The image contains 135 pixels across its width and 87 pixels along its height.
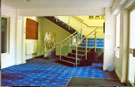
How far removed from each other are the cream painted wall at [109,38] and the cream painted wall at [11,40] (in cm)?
440

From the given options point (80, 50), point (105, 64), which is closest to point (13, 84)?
point (105, 64)

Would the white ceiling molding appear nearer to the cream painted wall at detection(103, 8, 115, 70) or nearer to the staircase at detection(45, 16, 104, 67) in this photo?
the cream painted wall at detection(103, 8, 115, 70)

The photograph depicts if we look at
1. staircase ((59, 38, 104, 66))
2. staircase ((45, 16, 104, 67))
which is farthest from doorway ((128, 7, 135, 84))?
staircase ((59, 38, 104, 66))

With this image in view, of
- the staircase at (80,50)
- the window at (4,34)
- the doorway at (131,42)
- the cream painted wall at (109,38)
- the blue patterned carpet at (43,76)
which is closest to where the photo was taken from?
the doorway at (131,42)

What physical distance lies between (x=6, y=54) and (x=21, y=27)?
1.67m

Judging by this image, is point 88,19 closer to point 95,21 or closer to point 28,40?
point 95,21

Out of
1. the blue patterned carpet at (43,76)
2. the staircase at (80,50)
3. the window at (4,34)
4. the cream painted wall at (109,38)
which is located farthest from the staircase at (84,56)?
the window at (4,34)

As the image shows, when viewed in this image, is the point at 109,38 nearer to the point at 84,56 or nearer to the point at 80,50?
the point at 84,56

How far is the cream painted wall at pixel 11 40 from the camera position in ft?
20.7

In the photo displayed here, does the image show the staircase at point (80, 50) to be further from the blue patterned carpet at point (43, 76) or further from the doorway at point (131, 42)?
the doorway at point (131, 42)

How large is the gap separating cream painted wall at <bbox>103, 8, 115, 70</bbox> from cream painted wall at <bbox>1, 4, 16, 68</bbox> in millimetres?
4398

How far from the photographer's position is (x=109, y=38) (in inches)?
249

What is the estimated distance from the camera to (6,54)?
21.3 feet

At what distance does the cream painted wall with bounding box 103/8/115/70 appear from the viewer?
20.7 ft
